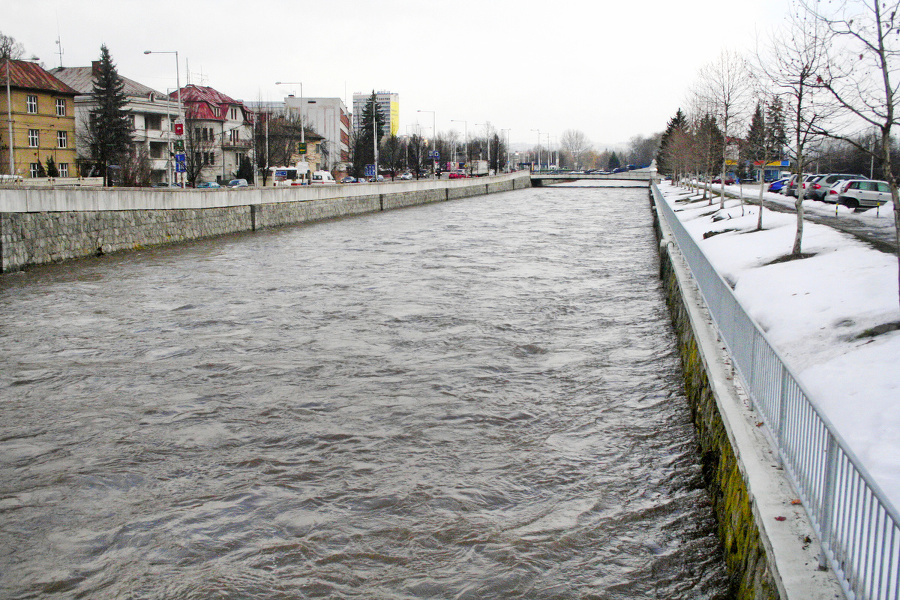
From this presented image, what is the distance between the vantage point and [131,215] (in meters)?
29.1

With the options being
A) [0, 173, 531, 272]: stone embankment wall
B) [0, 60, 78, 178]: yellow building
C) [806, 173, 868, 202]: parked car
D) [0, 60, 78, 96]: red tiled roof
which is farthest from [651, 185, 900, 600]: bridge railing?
[0, 60, 78, 96]: red tiled roof

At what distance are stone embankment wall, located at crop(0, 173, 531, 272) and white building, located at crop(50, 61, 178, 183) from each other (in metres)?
32.0

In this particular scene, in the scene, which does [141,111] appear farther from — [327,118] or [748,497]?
[748,497]

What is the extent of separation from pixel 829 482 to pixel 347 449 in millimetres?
5834

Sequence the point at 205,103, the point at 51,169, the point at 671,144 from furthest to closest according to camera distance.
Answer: the point at 671,144 → the point at 205,103 → the point at 51,169

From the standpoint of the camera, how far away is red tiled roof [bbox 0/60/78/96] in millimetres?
63156

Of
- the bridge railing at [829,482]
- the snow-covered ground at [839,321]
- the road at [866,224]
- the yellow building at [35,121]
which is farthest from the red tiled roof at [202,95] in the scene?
the bridge railing at [829,482]

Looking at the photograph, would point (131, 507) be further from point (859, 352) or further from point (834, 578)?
point (859, 352)

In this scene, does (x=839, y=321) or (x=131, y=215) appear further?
(x=131, y=215)

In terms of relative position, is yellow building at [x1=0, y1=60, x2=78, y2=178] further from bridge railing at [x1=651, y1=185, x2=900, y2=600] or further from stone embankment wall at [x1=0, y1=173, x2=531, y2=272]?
bridge railing at [x1=651, y1=185, x2=900, y2=600]

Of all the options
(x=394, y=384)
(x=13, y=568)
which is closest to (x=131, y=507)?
(x=13, y=568)

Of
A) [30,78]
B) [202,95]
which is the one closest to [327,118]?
[202,95]

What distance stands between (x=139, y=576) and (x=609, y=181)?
123 metres

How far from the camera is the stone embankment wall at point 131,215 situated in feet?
75.5
